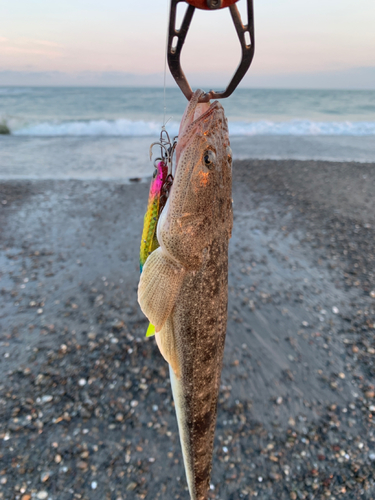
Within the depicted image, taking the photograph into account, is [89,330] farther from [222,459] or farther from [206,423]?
[206,423]

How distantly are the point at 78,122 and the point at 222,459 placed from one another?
28035 mm

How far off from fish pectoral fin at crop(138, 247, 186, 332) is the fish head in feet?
0.26

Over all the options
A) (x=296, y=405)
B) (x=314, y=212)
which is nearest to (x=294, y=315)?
(x=296, y=405)

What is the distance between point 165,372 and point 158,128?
81.1 ft

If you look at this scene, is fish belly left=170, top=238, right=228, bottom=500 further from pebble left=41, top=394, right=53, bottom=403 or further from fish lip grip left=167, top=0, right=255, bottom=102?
pebble left=41, top=394, right=53, bottom=403

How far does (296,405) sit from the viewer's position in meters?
4.08

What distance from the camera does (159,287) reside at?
1.97 metres

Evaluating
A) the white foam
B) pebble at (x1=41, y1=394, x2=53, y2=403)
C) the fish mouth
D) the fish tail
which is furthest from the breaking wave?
the fish tail

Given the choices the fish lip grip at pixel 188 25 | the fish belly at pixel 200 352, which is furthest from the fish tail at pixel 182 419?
the fish lip grip at pixel 188 25

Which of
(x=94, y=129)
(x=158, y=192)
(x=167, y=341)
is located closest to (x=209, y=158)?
(x=158, y=192)

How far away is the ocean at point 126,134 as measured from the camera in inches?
601

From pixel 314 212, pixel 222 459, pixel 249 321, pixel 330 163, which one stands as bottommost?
pixel 222 459

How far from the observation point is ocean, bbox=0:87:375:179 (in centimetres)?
1528

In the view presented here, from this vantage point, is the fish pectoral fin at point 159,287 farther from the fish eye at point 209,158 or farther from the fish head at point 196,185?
the fish eye at point 209,158
